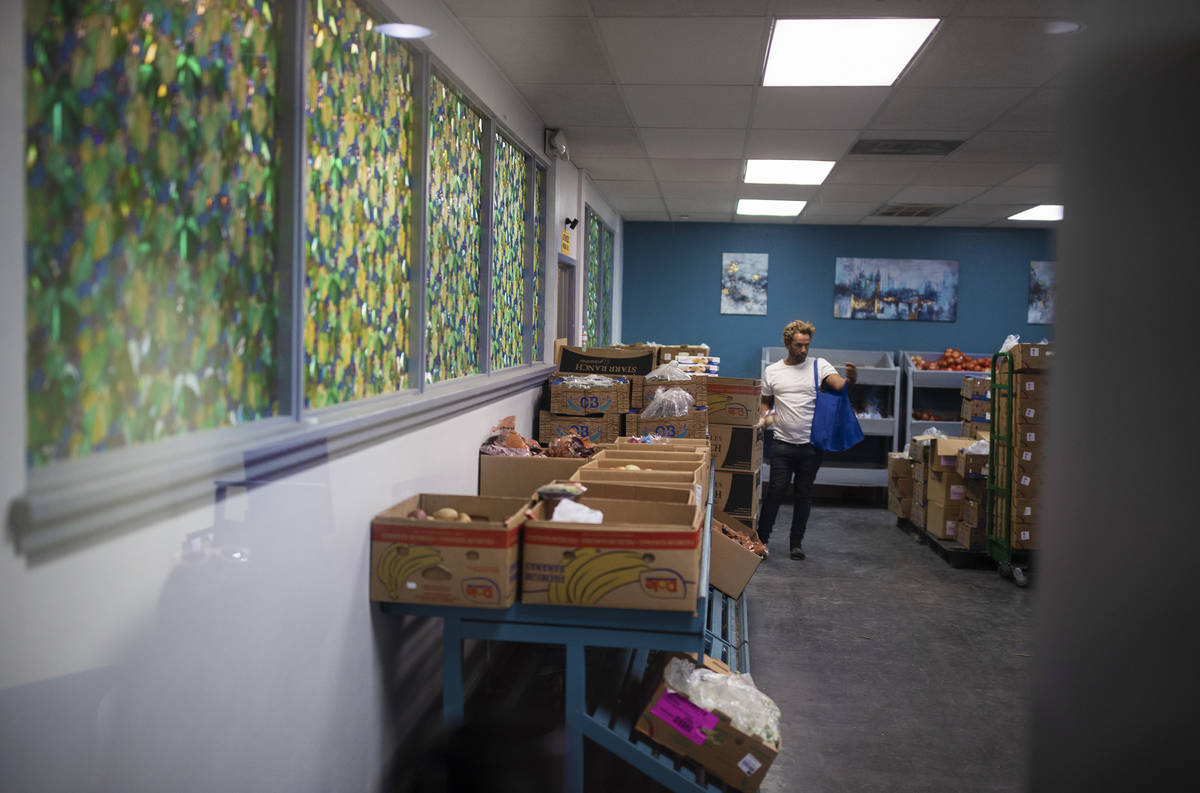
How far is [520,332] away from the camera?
5090mm

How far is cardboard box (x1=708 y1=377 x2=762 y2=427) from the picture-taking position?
5645 millimetres

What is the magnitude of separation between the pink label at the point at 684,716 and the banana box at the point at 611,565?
411 mm

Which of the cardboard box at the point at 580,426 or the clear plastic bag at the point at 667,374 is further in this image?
the clear plastic bag at the point at 667,374

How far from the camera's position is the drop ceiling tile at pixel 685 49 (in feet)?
11.8

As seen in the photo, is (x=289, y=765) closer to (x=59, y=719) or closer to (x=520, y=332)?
(x=59, y=719)

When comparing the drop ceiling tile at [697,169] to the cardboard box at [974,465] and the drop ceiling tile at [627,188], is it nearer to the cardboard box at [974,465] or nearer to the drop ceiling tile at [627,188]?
the drop ceiling tile at [627,188]

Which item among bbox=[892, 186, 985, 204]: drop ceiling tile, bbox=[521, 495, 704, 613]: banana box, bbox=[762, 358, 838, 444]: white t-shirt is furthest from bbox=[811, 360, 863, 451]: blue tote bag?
bbox=[521, 495, 704, 613]: banana box

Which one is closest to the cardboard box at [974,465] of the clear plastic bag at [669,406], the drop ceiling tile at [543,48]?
the clear plastic bag at [669,406]

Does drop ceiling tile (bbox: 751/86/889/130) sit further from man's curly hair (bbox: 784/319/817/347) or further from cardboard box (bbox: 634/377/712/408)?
cardboard box (bbox: 634/377/712/408)

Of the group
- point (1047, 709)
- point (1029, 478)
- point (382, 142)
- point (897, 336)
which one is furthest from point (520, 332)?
point (897, 336)

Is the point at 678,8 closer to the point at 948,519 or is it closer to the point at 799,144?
the point at 799,144

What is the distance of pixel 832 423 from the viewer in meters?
5.91

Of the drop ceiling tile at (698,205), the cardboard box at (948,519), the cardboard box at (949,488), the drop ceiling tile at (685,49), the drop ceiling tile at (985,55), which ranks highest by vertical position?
the drop ceiling tile at (698,205)

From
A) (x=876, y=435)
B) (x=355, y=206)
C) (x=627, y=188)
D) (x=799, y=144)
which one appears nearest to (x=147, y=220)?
(x=355, y=206)
